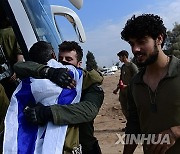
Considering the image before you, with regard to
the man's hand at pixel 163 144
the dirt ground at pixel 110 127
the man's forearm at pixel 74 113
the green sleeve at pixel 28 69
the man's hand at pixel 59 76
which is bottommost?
the dirt ground at pixel 110 127

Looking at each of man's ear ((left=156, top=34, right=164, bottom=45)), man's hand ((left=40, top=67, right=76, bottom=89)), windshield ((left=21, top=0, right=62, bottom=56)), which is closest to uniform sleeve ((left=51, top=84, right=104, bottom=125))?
man's hand ((left=40, top=67, right=76, bottom=89))

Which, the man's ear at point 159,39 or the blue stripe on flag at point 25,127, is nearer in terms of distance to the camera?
the blue stripe on flag at point 25,127

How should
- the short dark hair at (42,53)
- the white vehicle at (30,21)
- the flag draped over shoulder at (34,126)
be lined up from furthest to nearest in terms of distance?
the white vehicle at (30,21)
the short dark hair at (42,53)
the flag draped over shoulder at (34,126)

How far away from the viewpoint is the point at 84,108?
7.80 feet

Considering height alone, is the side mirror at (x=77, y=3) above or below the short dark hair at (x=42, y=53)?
above

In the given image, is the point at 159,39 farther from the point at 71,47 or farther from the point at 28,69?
the point at 28,69

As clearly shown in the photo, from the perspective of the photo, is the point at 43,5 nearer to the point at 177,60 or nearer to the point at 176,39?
the point at 177,60

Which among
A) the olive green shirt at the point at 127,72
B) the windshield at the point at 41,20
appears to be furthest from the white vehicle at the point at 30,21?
the olive green shirt at the point at 127,72

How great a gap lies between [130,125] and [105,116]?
9628 mm

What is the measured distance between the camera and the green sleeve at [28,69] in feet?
7.71

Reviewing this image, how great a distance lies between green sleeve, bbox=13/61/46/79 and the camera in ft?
7.71

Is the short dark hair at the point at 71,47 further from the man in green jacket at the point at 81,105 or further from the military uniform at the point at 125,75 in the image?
the military uniform at the point at 125,75

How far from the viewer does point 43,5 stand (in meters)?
4.18

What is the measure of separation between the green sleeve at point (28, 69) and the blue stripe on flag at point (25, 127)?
0.15ft
